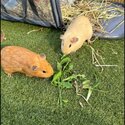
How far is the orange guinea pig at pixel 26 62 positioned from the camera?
201 centimetres

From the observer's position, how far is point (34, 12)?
2.53m

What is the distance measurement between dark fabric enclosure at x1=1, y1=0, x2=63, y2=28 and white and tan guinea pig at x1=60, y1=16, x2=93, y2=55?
0.17 m

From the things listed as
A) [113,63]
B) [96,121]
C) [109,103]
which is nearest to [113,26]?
[113,63]

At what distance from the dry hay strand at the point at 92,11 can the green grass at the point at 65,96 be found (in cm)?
22

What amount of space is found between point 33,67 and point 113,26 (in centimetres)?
84

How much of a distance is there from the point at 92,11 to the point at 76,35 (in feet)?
1.54

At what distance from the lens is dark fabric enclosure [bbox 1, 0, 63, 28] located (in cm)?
242

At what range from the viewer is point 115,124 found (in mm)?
1893

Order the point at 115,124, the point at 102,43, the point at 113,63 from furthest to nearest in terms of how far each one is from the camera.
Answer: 1. the point at 102,43
2. the point at 113,63
3. the point at 115,124

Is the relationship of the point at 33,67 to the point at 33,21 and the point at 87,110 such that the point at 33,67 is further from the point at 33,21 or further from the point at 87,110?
the point at 33,21

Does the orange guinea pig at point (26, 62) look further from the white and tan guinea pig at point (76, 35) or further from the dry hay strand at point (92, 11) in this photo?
the dry hay strand at point (92, 11)

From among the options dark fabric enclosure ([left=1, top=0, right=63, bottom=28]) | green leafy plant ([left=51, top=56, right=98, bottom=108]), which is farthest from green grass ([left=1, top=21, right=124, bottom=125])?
dark fabric enclosure ([left=1, top=0, right=63, bottom=28])

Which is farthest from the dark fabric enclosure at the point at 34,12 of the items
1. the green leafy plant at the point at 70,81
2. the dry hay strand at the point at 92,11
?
the green leafy plant at the point at 70,81

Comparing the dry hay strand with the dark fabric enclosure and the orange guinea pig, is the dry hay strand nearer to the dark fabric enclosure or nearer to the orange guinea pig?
the dark fabric enclosure
